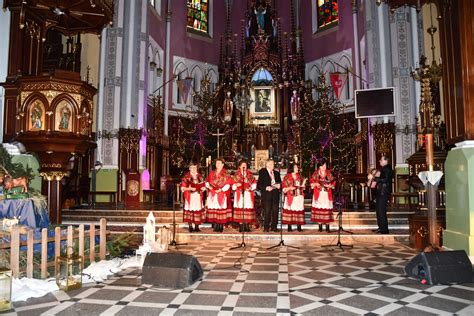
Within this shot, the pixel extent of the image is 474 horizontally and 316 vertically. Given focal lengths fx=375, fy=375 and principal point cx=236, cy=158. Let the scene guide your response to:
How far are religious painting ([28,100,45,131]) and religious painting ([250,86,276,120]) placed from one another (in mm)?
14220

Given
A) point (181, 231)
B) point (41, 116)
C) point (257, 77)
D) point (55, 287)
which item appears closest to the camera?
point (55, 287)

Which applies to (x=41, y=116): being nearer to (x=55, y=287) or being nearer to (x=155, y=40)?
(x=55, y=287)

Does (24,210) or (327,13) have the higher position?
(327,13)

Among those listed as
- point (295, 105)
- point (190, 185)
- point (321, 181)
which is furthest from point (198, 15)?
point (321, 181)

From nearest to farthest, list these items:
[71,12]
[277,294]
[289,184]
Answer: [277,294] < [71,12] < [289,184]

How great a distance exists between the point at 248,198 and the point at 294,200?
1.11 meters

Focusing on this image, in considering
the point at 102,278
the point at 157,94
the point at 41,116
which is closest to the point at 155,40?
the point at 157,94

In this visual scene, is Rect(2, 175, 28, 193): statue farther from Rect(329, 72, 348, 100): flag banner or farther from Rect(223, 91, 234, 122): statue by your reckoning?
Rect(329, 72, 348, 100): flag banner

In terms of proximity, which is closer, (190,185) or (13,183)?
(13,183)

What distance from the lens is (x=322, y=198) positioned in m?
9.03

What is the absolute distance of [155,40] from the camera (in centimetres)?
1895

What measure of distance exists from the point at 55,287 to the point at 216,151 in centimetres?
1457

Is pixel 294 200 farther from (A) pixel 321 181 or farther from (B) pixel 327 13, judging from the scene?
(B) pixel 327 13

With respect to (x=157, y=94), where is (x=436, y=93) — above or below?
below
